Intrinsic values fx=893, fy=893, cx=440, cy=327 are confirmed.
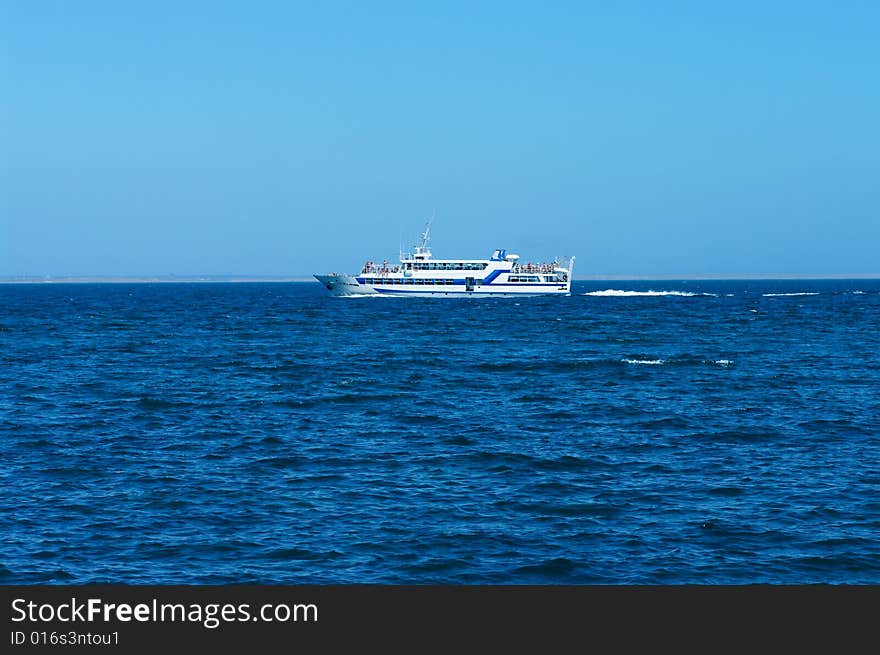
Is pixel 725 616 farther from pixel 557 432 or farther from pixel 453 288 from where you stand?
pixel 453 288

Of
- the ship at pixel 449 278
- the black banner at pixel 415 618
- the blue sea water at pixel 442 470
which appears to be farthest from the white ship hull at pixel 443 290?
the black banner at pixel 415 618

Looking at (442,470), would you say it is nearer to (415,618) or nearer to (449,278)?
(415,618)

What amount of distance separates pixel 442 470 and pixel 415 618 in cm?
2109

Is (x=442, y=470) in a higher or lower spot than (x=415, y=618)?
lower

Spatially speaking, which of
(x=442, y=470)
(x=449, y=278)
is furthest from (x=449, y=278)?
(x=442, y=470)

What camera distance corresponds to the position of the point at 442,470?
30.3 meters

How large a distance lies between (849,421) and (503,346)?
45966 millimetres

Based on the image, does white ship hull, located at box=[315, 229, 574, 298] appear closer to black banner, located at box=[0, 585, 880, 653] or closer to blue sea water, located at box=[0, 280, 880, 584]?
blue sea water, located at box=[0, 280, 880, 584]

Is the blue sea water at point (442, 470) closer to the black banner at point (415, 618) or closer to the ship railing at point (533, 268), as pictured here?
the black banner at point (415, 618)

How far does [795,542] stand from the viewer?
2200 cm

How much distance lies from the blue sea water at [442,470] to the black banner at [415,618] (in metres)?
10.2

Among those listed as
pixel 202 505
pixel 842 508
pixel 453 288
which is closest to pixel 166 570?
pixel 202 505

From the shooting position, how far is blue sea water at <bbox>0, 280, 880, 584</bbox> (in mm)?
20734

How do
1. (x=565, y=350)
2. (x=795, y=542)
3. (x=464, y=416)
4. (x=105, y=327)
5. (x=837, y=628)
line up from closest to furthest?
1. (x=837, y=628)
2. (x=795, y=542)
3. (x=464, y=416)
4. (x=565, y=350)
5. (x=105, y=327)
